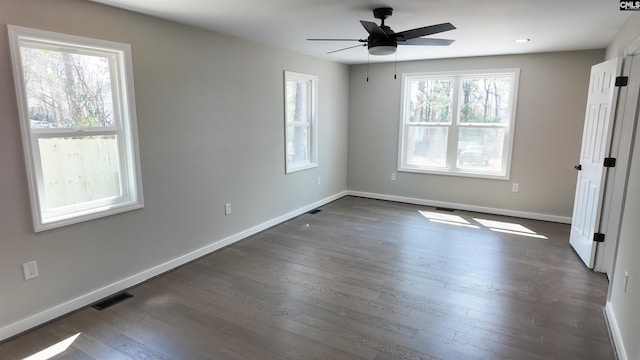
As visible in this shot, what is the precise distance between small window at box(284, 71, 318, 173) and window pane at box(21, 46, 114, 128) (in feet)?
7.67

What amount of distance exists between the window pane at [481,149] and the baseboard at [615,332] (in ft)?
9.85

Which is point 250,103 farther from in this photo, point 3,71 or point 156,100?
point 3,71

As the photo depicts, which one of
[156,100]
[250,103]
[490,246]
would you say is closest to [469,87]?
[490,246]

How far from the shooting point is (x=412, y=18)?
3047mm

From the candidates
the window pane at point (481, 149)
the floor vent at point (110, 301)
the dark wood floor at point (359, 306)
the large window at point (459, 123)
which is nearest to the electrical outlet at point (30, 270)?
the dark wood floor at point (359, 306)

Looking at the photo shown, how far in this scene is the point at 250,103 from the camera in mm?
4191

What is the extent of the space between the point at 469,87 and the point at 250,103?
3327mm

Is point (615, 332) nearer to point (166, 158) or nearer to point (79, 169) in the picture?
point (166, 158)

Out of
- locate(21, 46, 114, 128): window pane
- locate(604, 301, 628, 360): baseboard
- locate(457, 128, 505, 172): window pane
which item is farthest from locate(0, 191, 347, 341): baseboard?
locate(604, 301, 628, 360): baseboard

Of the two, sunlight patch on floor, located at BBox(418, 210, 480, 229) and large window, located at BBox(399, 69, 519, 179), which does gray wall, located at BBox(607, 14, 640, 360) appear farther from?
large window, located at BBox(399, 69, 519, 179)

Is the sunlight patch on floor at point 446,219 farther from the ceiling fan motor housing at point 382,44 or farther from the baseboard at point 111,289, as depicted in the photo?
the ceiling fan motor housing at point 382,44

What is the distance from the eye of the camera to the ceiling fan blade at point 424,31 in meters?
2.58

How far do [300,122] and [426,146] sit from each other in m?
2.16

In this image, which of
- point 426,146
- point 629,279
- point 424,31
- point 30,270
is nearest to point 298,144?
point 426,146
